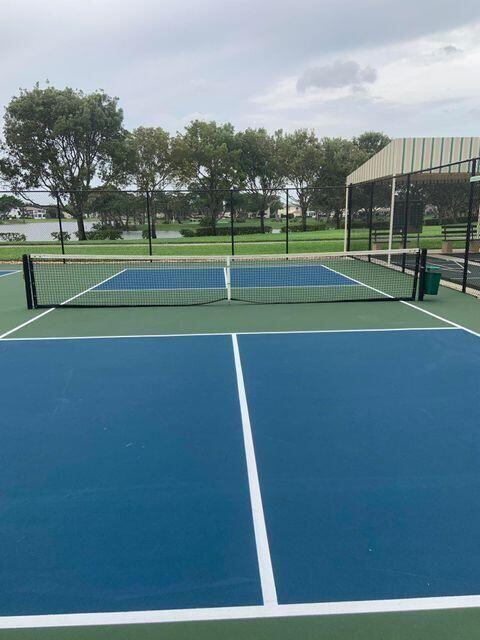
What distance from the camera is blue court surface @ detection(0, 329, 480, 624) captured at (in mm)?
2930

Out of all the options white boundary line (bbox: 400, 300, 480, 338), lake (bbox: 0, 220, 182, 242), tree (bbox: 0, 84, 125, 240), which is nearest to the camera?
white boundary line (bbox: 400, 300, 480, 338)

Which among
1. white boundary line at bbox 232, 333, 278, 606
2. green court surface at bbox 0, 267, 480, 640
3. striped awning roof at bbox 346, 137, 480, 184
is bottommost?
white boundary line at bbox 232, 333, 278, 606

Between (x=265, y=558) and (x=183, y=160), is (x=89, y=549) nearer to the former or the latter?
(x=265, y=558)

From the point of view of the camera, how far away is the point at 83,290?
46.0 feet

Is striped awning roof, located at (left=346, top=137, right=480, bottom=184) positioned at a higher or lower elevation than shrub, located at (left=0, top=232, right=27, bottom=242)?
higher

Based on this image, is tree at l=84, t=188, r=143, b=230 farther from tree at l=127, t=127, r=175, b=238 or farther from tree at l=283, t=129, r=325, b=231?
tree at l=283, t=129, r=325, b=231

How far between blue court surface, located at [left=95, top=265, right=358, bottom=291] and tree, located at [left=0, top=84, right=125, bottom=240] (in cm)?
1490

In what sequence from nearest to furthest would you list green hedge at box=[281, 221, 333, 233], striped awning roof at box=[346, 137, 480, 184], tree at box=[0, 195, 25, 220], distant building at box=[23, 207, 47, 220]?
striped awning roof at box=[346, 137, 480, 184] < tree at box=[0, 195, 25, 220] < distant building at box=[23, 207, 47, 220] < green hedge at box=[281, 221, 333, 233]

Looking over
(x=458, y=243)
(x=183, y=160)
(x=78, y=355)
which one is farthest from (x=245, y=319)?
(x=183, y=160)

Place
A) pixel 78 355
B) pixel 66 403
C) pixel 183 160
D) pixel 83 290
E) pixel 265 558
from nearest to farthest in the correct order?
1. pixel 265 558
2. pixel 66 403
3. pixel 78 355
4. pixel 83 290
5. pixel 183 160

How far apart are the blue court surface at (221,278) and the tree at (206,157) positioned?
79.8 feet

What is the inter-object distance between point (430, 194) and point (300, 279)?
19925 mm

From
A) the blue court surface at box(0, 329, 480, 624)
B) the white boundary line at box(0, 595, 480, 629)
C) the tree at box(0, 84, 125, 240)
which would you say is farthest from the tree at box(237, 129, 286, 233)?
the white boundary line at box(0, 595, 480, 629)

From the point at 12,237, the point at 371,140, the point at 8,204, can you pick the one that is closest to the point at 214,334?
the point at 8,204
